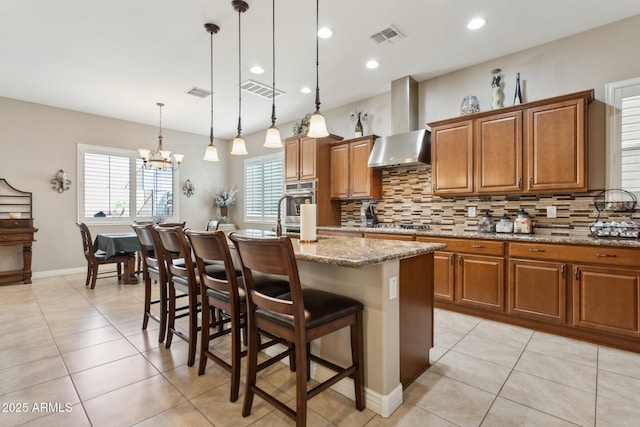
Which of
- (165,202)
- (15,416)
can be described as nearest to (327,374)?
(15,416)

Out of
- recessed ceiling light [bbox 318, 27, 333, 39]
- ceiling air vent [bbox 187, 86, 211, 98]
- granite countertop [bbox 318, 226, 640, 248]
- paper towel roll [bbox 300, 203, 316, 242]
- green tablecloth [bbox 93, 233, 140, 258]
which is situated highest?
ceiling air vent [bbox 187, 86, 211, 98]

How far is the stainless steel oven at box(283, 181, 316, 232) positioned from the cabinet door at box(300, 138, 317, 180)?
0.13m

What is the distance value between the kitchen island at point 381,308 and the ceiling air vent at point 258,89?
10.2 ft

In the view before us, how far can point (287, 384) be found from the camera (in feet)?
6.54

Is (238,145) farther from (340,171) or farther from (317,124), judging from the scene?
(340,171)

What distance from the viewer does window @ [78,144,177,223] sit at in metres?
5.53

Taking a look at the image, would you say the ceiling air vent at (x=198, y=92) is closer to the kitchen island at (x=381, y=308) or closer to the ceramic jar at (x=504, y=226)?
the kitchen island at (x=381, y=308)

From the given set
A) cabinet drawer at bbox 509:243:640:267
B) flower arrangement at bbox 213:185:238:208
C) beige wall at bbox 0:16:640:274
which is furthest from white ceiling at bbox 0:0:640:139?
flower arrangement at bbox 213:185:238:208

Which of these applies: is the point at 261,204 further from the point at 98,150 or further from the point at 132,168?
the point at 98,150

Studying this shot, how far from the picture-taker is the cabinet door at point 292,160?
512 cm

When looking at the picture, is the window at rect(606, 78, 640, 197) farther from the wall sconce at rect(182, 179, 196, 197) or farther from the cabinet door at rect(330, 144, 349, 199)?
the wall sconce at rect(182, 179, 196, 197)

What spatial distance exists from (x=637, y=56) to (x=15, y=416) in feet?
18.0

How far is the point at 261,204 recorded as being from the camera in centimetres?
677

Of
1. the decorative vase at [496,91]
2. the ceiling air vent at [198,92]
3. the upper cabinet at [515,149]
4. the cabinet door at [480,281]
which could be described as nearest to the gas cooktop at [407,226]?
the upper cabinet at [515,149]
